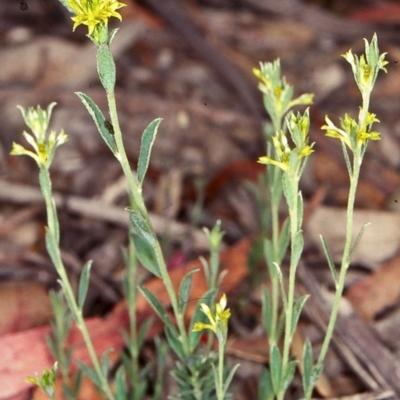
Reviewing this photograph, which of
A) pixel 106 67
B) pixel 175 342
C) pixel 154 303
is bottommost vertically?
pixel 175 342

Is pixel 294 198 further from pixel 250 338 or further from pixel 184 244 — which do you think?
pixel 184 244

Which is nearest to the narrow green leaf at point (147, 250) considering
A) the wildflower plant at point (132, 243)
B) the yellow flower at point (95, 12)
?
the wildflower plant at point (132, 243)

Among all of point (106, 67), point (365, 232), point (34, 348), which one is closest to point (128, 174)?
point (106, 67)

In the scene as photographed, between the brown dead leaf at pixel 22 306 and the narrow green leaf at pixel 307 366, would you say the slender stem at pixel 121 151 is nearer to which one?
the narrow green leaf at pixel 307 366

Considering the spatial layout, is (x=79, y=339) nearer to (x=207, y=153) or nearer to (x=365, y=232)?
(x=365, y=232)

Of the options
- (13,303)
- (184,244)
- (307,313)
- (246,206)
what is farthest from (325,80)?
(13,303)

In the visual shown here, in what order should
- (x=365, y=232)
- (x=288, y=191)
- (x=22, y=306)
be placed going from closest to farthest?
1. (x=288, y=191)
2. (x=22, y=306)
3. (x=365, y=232)
